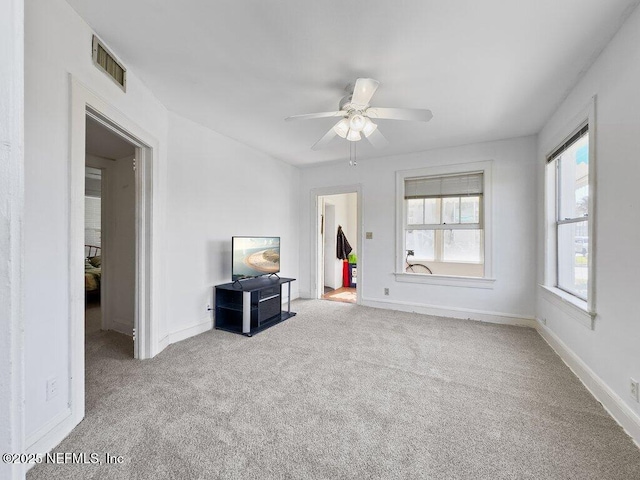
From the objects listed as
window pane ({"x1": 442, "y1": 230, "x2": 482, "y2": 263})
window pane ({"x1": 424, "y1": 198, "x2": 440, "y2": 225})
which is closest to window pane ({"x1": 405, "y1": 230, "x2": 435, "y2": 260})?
window pane ({"x1": 442, "y1": 230, "x2": 482, "y2": 263})

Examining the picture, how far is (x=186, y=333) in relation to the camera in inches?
118

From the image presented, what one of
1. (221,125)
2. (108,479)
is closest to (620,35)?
(221,125)

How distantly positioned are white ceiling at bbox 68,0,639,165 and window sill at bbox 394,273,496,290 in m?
2.05

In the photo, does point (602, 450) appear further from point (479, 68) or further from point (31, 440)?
point (31, 440)

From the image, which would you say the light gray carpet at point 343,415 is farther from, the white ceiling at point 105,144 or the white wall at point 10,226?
the white ceiling at point 105,144

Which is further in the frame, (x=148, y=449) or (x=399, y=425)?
(x=399, y=425)

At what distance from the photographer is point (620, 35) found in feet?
5.52

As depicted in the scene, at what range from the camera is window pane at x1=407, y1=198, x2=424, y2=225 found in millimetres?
4293

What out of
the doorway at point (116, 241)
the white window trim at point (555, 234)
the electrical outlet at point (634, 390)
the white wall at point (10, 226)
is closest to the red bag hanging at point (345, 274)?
the white window trim at point (555, 234)

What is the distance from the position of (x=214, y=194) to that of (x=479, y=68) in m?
2.96

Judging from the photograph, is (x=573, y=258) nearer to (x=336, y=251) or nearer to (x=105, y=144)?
(x=336, y=251)

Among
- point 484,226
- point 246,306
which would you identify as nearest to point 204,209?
point 246,306

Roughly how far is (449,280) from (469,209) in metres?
1.09

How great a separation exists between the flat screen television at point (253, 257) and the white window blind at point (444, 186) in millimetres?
2246
